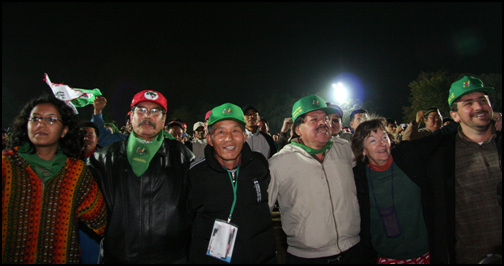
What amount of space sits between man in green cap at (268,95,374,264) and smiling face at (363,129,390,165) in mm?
250

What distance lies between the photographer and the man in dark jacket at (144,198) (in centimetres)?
250

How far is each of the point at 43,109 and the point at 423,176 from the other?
4041mm

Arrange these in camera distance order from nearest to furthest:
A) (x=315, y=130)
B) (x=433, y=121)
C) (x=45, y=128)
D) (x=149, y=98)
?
(x=45, y=128)
(x=149, y=98)
(x=315, y=130)
(x=433, y=121)

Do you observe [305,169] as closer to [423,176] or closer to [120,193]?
[423,176]

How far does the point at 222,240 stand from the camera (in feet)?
8.07

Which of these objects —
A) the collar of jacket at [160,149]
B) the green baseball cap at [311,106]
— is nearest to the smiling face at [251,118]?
the green baseball cap at [311,106]

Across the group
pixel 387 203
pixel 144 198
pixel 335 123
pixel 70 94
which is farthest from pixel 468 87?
pixel 70 94

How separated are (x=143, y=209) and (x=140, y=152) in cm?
58

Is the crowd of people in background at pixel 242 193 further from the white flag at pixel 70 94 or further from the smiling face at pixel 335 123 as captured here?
the white flag at pixel 70 94

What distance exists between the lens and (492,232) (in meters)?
2.61

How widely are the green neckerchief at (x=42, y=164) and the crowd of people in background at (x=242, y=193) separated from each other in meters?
0.01

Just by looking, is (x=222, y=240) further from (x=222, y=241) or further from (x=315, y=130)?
(x=315, y=130)

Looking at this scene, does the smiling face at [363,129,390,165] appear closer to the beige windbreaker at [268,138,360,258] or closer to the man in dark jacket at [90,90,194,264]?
the beige windbreaker at [268,138,360,258]

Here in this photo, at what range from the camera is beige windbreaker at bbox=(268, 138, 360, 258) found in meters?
2.74
